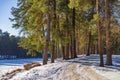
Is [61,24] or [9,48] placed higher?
[61,24]

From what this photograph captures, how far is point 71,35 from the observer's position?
112 feet

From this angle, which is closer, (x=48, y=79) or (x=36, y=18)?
(x=48, y=79)

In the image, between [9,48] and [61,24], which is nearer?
[61,24]

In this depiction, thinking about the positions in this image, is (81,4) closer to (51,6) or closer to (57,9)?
(51,6)

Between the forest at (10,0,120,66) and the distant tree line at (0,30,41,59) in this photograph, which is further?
the distant tree line at (0,30,41,59)

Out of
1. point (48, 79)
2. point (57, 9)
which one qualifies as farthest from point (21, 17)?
point (48, 79)

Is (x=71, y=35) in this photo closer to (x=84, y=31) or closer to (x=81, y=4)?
(x=81, y=4)

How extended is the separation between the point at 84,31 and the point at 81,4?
23918 millimetres

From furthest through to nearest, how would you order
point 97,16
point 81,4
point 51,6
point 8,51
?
point 8,51
point 51,6
point 81,4
point 97,16

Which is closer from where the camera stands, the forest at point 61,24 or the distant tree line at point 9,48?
the forest at point 61,24

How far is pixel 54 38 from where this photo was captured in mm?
28906

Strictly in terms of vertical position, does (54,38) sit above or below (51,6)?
below

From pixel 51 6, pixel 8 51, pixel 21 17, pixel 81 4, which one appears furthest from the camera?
pixel 8 51

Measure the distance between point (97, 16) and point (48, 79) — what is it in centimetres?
716
